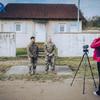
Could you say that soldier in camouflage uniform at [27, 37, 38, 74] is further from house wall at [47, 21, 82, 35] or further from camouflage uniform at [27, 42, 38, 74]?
house wall at [47, 21, 82, 35]

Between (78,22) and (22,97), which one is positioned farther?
(78,22)

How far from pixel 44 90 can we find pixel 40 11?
90.2 ft

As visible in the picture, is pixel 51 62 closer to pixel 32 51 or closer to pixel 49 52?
pixel 49 52

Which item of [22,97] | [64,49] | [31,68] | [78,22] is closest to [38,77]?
[31,68]

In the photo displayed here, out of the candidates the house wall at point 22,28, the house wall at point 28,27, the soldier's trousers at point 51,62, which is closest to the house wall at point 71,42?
the soldier's trousers at point 51,62

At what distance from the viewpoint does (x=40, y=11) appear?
39.4 meters

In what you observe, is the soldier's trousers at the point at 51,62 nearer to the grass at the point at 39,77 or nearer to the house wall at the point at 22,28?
the grass at the point at 39,77

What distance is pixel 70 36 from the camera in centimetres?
2622

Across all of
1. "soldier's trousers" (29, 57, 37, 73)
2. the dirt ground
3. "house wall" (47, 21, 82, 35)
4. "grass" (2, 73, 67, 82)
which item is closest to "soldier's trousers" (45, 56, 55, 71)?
"soldier's trousers" (29, 57, 37, 73)

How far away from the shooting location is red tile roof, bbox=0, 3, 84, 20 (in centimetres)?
3806

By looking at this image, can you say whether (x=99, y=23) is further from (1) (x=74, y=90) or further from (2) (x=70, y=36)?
(1) (x=74, y=90)

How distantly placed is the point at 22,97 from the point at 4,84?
9.77 ft

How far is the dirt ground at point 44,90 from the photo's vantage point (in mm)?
11125

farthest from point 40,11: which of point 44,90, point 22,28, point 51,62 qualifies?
point 44,90
